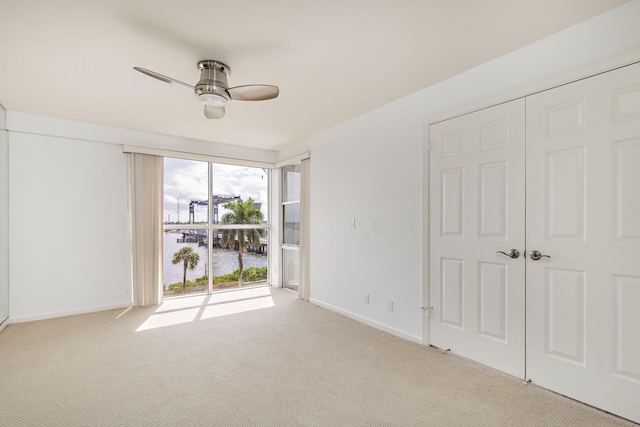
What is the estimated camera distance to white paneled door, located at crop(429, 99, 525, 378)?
7.72 ft

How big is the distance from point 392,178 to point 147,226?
3570 mm

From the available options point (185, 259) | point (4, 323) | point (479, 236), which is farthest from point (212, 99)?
point (4, 323)

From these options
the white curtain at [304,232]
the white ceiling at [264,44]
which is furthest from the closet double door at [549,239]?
the white curtain at [304,232]

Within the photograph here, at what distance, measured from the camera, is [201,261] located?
16.9 ft

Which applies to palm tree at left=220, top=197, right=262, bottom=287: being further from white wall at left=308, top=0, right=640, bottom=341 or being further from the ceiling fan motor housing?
the ceiling fan motor housing

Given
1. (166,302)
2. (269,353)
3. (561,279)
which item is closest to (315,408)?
(269,353)

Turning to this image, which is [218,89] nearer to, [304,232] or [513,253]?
[513,253]

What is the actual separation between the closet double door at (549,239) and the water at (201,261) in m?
3.68

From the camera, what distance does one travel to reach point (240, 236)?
5539 millimetres

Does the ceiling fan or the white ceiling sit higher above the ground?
the white ceiling

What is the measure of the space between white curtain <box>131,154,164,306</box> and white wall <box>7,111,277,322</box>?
0.40 ft

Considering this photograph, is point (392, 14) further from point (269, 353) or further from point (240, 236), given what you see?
point (240, 236)

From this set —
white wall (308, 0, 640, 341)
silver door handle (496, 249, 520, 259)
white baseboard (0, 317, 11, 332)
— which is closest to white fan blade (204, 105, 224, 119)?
white wall (308, 0, 640, 341)

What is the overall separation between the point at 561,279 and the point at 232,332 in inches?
121
